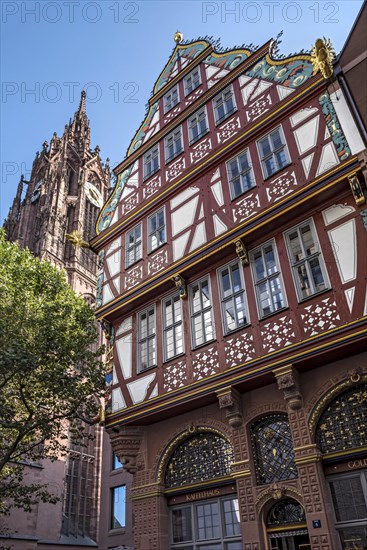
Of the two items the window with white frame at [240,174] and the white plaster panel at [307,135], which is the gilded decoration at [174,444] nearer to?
the window with white frame at [240,174]

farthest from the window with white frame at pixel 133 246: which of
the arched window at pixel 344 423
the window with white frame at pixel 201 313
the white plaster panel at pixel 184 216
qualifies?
the arched window at pixel 344 423

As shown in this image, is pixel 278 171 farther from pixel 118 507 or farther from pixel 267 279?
pixel 118 507

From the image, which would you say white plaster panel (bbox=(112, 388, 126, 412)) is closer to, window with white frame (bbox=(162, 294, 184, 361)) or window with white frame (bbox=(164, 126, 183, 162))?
window with white frame (bbox=(162, 294, 184, 361))

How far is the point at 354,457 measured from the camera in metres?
9.94

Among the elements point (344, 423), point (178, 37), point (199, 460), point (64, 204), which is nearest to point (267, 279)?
point (344, 423)

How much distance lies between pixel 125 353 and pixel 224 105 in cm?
852

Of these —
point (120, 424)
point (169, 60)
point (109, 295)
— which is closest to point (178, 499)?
point (120, 424)

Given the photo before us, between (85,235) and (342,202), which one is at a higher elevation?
(85,235)

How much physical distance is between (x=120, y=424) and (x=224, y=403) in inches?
142

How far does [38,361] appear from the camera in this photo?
16.0 m

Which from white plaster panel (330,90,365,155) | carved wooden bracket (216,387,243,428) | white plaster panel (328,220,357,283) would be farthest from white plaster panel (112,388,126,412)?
white plaster panel (330,90,365,155)

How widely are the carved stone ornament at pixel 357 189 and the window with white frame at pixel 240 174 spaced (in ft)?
10.0

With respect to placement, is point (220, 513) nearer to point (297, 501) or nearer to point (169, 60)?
point (297, 501)

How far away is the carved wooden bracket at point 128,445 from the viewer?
13.7 meters
